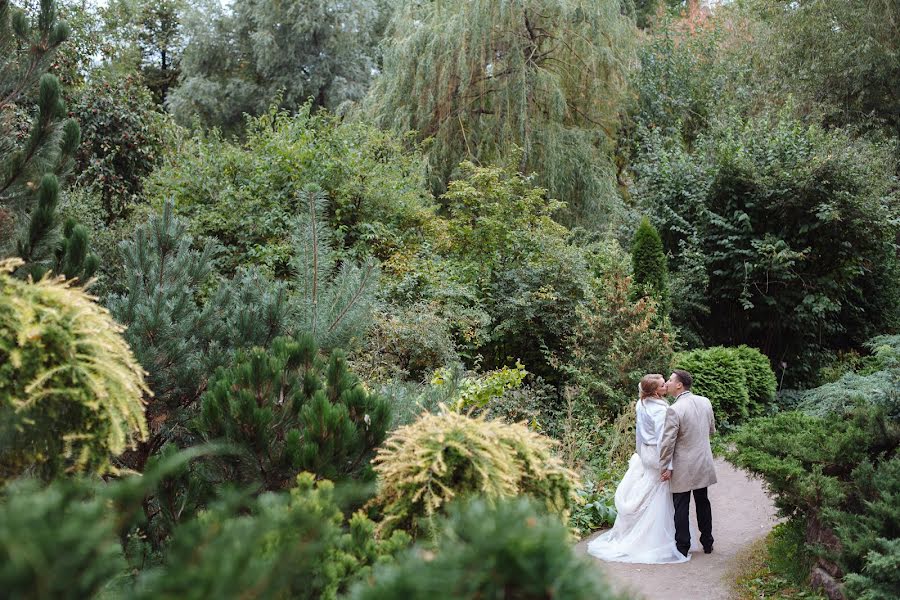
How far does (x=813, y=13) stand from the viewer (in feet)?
52.8

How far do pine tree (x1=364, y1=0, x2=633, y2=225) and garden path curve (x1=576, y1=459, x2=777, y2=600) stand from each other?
7.65 meters

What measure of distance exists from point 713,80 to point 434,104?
28.1 ft

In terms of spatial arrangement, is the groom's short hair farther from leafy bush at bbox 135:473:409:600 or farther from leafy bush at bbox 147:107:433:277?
leafy bush at bbox 147:107:433:277

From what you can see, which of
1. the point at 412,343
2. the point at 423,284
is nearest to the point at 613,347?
the point at 412,343

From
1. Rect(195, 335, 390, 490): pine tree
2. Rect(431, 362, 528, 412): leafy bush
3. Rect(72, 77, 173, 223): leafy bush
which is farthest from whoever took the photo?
Rect(72, 77, 173, 223): leafy bush

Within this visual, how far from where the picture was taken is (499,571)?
4.99ft

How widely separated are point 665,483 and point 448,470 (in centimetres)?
404

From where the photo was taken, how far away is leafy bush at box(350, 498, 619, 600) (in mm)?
1457

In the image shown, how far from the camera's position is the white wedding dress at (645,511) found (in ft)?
20.6

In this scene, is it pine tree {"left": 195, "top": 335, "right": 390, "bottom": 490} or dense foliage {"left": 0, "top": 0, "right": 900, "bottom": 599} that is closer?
dense foliage {"left": 0, "top": 0, "right": 900, "bottom": 599}

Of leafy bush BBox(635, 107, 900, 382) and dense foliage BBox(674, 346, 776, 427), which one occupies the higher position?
leafy bush BBox(635, 107, 900, 382)

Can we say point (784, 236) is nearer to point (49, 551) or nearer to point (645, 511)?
point (645, 511)

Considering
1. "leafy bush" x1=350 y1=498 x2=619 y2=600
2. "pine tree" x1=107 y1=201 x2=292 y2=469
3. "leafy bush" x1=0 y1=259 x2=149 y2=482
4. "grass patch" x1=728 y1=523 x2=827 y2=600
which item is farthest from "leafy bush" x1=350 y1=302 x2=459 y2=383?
"leafy bush" x1=350 y1=498 x2=619 y2=600

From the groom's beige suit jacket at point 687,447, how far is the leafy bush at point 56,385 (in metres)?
4.69
